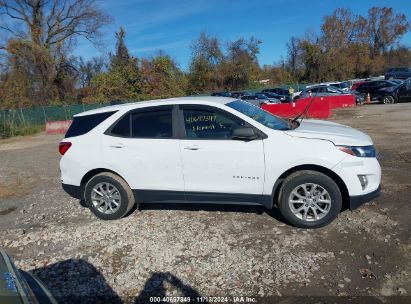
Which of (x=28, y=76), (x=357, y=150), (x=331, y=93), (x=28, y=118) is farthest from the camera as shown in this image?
(x=28, y=76)

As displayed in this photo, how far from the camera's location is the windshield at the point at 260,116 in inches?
191

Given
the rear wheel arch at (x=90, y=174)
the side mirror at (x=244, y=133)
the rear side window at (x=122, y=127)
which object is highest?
the rear side window at (x=122, y=127)

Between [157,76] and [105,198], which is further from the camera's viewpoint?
[157,76]

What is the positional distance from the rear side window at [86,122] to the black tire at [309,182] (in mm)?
2771

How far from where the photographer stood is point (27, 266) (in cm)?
435

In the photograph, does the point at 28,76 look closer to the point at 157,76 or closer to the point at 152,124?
the point at 157,76

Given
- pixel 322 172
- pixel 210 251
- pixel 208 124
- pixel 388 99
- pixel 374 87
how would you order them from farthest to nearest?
pixel 374 87 → pixel 388 99 → pixel 208 124 → pixel 322 172 → pixel 210 251

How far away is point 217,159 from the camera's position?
470cm

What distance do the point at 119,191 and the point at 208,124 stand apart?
5.44ft

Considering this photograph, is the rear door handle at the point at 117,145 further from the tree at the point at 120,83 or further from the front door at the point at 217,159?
the tree at the point at 120,83

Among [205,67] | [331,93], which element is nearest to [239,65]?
[205,67]

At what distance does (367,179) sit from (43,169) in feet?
28.4

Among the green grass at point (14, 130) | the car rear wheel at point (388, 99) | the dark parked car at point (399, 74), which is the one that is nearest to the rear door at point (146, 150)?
the car rear wheel at point (388, 99)

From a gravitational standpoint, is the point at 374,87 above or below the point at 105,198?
above
